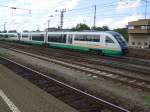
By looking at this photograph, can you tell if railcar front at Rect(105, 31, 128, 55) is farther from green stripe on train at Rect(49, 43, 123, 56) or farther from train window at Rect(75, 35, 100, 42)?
train window at Rect(75, 35, 100, 42)

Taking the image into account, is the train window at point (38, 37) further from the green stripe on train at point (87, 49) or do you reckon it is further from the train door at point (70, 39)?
the train door at point (70, 39)

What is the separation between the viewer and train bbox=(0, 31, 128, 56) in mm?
31500

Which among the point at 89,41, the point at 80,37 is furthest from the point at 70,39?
the point at 89,41

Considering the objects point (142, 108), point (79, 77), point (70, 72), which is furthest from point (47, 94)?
point (70, 72)

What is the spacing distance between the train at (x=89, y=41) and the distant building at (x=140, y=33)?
4515 centimetres

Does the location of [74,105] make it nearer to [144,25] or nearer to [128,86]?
[128,86]

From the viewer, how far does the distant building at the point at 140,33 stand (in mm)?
90688

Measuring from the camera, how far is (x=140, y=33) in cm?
9406

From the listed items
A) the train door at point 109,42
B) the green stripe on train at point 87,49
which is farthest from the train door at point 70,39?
the train door at point 109,42

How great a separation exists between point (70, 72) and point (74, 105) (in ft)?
29.4

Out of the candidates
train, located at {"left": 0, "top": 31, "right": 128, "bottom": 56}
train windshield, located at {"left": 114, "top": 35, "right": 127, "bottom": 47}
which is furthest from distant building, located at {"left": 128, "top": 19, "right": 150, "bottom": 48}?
train windshield, located at {"left": 114, "top": 35, "right": 127, "bottom": 47}

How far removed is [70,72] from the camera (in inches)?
763

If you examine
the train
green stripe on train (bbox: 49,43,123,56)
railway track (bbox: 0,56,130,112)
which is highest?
the train

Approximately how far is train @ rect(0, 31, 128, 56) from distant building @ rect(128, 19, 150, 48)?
45.1m
